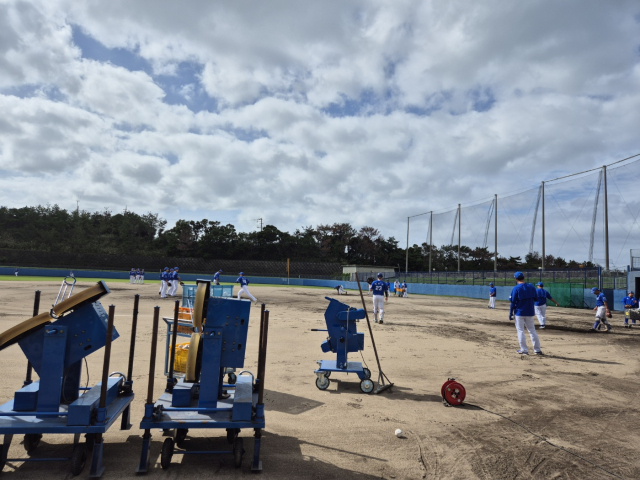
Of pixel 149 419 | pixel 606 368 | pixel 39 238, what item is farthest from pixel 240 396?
pixel 39 238

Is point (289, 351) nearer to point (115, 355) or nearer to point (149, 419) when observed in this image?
point (115, 355)

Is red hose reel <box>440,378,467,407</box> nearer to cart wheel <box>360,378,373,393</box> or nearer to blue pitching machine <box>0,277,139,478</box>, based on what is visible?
cart wheel <box>360,378,373,393</box>

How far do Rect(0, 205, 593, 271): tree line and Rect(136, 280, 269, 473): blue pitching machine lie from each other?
70.9 m

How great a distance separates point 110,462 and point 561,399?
20.8 ft

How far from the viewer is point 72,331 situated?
12.3 ft

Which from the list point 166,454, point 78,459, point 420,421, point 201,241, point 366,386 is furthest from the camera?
point 201,241

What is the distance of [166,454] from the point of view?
3.84 m

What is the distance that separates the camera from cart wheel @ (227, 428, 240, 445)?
159 inches

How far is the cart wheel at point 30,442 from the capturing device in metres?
3.97

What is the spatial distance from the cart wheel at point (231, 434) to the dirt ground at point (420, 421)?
0.09 meters

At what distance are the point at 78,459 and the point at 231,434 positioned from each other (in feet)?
4.67

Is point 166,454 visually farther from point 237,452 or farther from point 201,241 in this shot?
point 201,241

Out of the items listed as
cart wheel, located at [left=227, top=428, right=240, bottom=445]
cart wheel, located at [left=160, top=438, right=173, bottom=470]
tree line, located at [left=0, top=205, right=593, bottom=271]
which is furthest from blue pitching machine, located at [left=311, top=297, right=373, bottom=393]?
tree line, located at [left=0, top=205, right=593, bottom=271]

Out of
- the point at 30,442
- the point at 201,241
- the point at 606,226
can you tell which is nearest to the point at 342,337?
the point at 30,442
